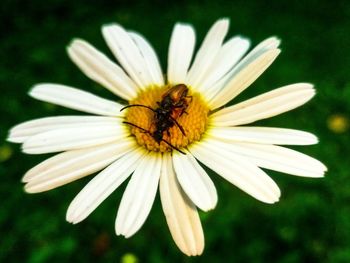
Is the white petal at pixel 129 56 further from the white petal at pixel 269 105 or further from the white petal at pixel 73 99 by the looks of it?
the white petal at pixel 269 105

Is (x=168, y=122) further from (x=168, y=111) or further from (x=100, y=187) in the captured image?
(x=100, y=187)

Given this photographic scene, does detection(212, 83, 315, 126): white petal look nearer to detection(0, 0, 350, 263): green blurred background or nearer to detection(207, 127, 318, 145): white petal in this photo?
detection(207, 127, 318, 145): white petal

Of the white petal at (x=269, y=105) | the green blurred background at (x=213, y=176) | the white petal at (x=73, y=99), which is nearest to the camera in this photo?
the white petal at (x=269, y=105)

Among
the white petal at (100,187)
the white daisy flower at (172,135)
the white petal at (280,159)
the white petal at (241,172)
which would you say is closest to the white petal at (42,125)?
the white daisy flower at (172,135)

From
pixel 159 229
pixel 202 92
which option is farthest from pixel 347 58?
pixel 202 92

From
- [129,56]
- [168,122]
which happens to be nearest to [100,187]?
[168,122]

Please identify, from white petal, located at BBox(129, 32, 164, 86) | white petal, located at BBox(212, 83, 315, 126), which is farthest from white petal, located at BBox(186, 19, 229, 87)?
white petal, located at BBox(212, 83, 315, 126)

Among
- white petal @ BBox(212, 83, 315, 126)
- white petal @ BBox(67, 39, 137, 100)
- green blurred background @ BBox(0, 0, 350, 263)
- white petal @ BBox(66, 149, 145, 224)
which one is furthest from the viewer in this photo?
green blurred background @ BBox(0, 0, 350, 263)
